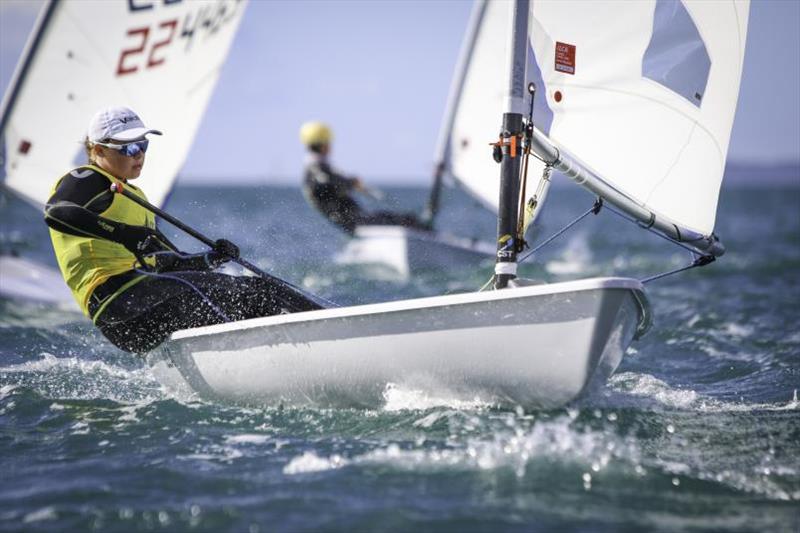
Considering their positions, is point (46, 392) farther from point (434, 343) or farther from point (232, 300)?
point (434, 343)

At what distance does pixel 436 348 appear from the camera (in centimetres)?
343

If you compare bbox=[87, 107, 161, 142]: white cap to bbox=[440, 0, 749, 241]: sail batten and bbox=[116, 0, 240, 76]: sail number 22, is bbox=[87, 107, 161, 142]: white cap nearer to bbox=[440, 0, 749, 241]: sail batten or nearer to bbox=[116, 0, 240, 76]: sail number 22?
bbox=[440, 0, 749, 241]: sail batten

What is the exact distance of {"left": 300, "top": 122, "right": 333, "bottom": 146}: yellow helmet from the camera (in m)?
10.1

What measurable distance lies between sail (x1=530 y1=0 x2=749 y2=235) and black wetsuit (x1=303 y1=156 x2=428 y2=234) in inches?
243

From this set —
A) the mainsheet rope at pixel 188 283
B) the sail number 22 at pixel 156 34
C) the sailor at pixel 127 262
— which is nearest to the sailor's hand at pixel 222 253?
the sailor at pixel 127 262

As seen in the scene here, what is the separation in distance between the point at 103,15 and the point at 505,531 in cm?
540

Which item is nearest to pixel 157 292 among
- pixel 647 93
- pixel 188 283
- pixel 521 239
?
pixel 188 283

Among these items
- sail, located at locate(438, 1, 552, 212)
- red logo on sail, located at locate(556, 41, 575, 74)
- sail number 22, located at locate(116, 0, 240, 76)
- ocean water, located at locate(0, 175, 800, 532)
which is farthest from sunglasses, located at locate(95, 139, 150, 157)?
sail, located at locate(438, 1, 552, 212)

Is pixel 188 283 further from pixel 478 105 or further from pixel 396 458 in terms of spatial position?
pixel 478 105

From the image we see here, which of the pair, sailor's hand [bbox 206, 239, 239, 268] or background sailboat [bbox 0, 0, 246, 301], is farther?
background sailboat [bbox 0, 0, 246, 301]

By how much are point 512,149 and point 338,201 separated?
6.84m

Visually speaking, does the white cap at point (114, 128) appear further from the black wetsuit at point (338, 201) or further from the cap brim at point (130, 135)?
the black wetsuit at point (338, 201)

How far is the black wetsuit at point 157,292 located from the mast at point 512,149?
1.06 m


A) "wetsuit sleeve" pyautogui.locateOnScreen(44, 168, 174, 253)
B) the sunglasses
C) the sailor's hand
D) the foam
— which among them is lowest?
the foam
